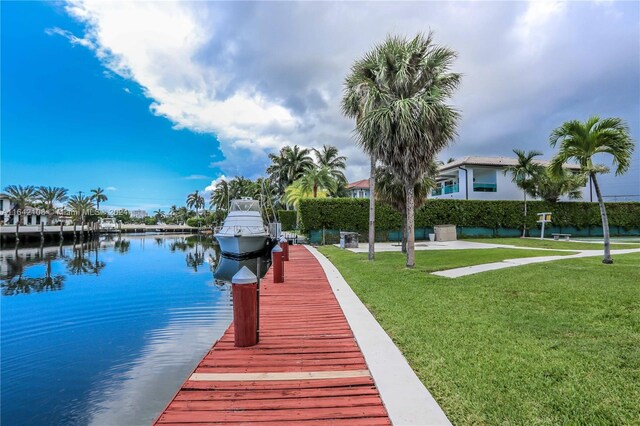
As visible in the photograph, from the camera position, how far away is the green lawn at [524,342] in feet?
11.4

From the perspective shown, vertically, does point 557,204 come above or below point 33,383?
above

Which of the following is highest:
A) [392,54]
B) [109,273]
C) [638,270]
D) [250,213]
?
[392,54]

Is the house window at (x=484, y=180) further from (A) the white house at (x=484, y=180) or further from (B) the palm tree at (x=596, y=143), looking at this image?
(B) the palm tree at (x=596, y=143)

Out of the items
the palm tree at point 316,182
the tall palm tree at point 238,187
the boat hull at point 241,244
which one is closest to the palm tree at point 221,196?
the tall palm tree at point 238,187

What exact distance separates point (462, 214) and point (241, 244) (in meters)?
21.4

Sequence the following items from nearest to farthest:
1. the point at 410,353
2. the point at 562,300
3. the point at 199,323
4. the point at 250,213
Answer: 1. the point at 410,353
2. the point at 562,300
3. the point at 199,323
4. the point at 250,213

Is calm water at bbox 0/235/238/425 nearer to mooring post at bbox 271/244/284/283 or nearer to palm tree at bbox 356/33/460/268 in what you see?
mooring post at bbox 271/244/284/283

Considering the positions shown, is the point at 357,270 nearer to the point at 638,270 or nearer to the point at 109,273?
the point at 638,270

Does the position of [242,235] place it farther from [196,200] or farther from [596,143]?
[196,200]

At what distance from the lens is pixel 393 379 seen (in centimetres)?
416

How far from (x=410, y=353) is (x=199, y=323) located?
21.3 feet

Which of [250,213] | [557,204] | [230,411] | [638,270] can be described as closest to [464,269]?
[638,270]

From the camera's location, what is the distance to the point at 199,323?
9.49 metres

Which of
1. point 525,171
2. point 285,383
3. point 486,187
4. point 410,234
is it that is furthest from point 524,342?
point 486,187
